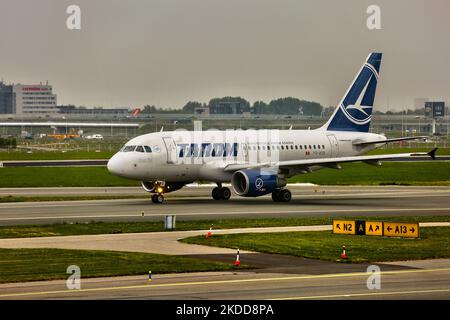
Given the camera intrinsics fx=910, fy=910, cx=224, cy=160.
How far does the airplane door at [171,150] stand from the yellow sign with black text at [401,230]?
21339mm

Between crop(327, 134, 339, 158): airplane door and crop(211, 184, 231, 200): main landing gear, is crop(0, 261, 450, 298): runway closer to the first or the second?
crop(211, 184, 231, 200): main landing gear

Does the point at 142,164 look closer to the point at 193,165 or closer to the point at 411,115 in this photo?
the point at 193,165

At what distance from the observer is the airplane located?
60.3m

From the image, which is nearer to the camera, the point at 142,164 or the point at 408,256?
the point at 408,256

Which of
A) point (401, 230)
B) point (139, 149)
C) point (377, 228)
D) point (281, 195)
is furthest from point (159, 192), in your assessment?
point (401, 230)

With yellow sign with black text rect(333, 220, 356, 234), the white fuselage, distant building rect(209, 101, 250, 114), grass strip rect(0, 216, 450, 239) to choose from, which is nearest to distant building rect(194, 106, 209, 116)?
distant building rect(209, 101, 250, 114)

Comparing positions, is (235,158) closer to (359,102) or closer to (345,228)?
(359,102)

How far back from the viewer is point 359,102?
72.2 m

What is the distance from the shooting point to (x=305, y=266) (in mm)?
33688

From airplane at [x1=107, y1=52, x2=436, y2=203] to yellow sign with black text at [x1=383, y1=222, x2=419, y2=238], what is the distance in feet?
49.6

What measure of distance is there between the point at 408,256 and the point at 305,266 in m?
5.12

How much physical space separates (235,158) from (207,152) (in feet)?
8.00
